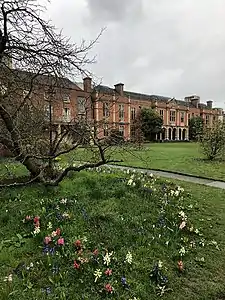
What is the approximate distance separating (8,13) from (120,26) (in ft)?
16.7

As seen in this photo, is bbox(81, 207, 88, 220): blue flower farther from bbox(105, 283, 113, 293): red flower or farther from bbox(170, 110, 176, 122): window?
bbox(170, 110, 176, 122): window

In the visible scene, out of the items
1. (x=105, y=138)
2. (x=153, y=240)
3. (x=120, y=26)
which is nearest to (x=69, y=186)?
(x=105, y=138)

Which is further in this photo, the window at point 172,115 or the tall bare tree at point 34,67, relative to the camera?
the window at point 172,115

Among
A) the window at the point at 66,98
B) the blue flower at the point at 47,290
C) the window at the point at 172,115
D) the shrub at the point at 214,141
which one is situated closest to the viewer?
the blue flower at the point at 47,290

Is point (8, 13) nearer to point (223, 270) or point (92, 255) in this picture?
point (92, 255)

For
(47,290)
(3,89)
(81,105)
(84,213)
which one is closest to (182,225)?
(84,213)

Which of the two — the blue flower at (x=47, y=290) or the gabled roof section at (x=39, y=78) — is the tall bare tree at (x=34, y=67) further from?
the blue flower at (x=47, y=290)

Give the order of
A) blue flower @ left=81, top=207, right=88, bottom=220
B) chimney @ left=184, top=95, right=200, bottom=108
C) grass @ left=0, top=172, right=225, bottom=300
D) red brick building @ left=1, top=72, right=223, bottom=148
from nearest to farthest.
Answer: grass @ left=0, top=172, right=225, bottom=300
blue flower @ left=81, top=207, right=88, bottom=220
red brick building @ left=1, top=72, right=223, bottom=148
chimney @ left=184, top=95, right=200, bottom=108

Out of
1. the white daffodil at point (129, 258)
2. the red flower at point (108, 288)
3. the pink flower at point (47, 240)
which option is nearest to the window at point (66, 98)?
the pink flower at point (47, 240)

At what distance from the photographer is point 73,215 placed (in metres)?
4.99

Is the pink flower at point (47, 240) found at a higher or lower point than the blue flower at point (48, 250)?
higher

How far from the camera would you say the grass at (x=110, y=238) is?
3.40 m

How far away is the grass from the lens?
340 cm

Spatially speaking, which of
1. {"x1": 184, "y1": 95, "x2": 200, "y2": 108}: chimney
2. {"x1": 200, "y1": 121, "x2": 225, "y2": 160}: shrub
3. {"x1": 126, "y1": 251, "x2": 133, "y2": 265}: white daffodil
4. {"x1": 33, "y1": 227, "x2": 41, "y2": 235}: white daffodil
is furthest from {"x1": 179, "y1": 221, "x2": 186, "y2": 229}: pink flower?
{"x1": 184, "y1": 95, "x2": 200, "y2": 108}: chimney
